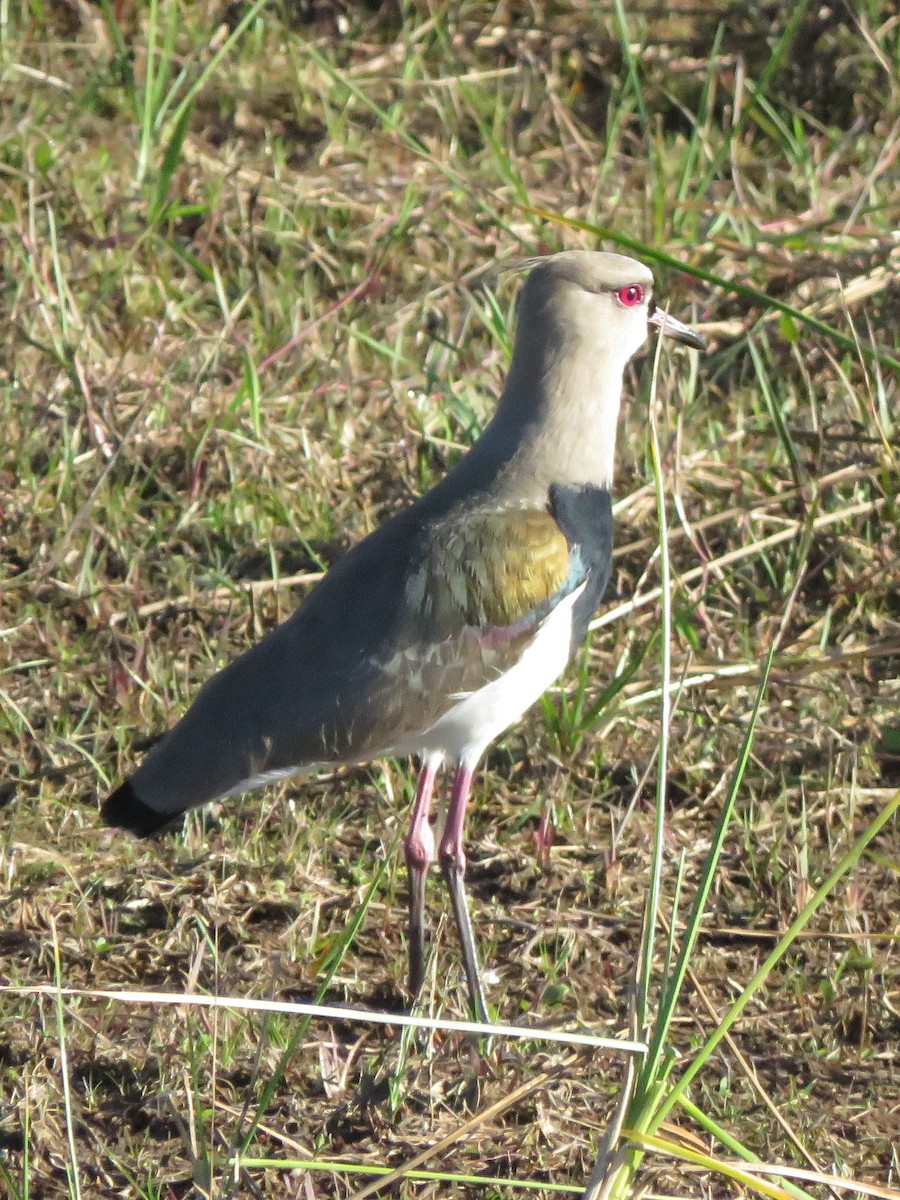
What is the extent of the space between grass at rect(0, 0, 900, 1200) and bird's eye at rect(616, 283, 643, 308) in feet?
0.54

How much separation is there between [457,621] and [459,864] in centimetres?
53

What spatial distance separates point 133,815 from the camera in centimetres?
358

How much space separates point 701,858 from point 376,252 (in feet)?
8.09

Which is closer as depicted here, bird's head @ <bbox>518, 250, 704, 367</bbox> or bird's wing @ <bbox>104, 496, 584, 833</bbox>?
bird's wing @ <bbox>104, 496, 584, 833</bbox>

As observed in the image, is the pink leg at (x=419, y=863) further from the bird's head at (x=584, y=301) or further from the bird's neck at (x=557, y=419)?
the bird's head at (x=584, y=301)

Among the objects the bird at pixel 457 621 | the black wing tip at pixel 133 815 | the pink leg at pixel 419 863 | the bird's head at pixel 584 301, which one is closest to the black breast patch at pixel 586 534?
the bird at pixel 457 621

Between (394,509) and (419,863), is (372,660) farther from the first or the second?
(394,509)

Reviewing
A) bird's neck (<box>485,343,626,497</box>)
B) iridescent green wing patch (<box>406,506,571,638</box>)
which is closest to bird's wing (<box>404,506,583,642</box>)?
iridescent green wing patch (<box>406,506,571,638</box>)

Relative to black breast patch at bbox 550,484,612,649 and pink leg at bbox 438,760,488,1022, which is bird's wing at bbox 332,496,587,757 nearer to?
black breast patch at bbox 550,484,612,649

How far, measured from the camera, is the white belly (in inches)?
144

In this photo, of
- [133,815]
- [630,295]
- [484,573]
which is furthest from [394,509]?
[133,815]

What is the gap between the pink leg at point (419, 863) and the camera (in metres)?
3.73

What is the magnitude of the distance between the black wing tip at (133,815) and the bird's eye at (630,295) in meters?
1.44

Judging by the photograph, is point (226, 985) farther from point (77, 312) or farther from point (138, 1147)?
point (77, 312)
